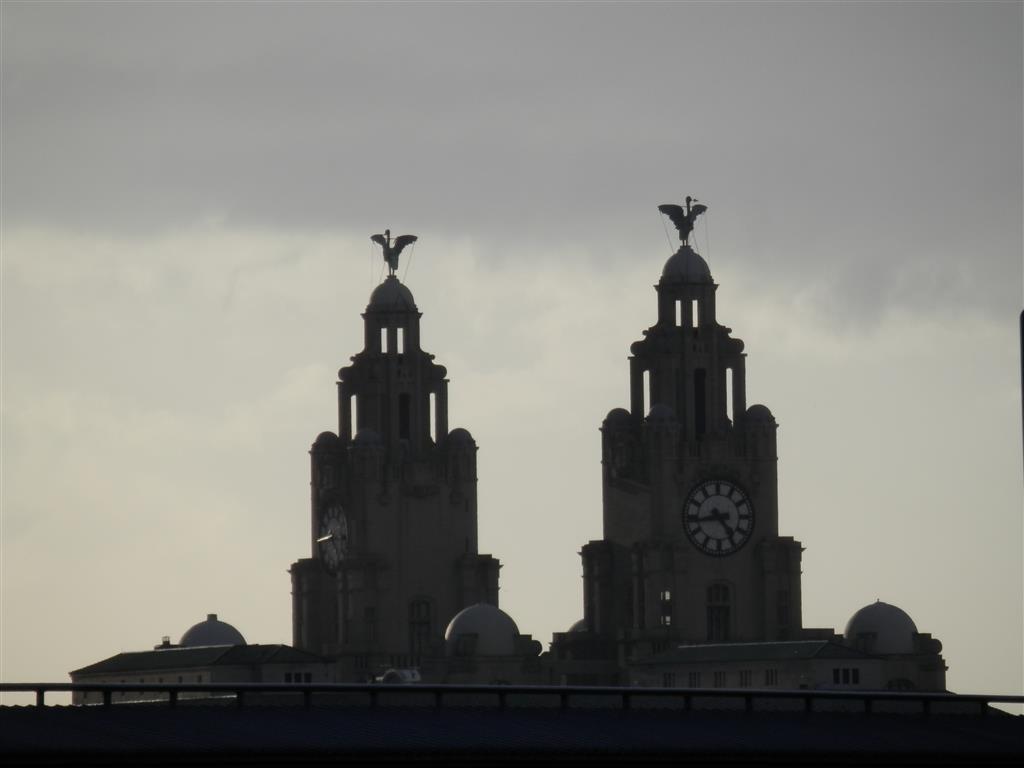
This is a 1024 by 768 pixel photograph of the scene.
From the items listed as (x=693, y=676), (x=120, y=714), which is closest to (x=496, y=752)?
(x=120, y=714)

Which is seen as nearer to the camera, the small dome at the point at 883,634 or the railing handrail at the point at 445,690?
the railing handrail at the point at 445,690

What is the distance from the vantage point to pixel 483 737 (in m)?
89.6

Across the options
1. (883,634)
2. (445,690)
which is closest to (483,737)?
(445,690)

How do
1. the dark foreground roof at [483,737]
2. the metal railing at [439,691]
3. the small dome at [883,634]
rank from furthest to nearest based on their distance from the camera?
the small dome at [883,634] < the metal railing at [439,691] < the dark foreground roof at [483,737]

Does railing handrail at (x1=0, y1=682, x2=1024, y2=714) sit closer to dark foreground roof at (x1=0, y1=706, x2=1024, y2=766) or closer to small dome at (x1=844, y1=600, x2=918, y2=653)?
dark foreground roof at (x1=0, y1=706, x2=1024, y2=766)

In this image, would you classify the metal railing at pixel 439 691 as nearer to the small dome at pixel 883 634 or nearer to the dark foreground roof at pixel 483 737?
the dark foreground roof at pixel 483 737

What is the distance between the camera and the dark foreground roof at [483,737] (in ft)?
280

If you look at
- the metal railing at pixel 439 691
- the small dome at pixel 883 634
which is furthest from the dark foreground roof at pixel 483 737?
the small dome at pixel 883 634

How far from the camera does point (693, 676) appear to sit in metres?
192

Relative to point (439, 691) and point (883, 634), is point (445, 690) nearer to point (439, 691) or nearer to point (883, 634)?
point (439, 691)

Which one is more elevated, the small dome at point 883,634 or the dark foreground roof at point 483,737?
the small dome at point 883,634

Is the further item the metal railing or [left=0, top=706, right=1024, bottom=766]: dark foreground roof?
the metal railing

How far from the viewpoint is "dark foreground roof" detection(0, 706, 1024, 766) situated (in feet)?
280

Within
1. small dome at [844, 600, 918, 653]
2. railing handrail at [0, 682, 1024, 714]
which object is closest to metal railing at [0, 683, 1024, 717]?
railing handrail at [0, 682, 1024, 714]
